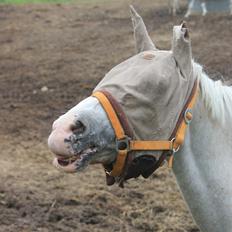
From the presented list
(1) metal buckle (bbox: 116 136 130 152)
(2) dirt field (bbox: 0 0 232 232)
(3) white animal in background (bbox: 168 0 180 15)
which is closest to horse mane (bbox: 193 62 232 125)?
(1) metal buckle (bbox: 116 136 130 152)

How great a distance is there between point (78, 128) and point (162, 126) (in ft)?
1.15

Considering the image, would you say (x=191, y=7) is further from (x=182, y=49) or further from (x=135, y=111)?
(x=135, y=111)

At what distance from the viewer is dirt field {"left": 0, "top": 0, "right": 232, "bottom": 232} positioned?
4.25 metres

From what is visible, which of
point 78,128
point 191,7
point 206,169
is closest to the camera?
point 78,128

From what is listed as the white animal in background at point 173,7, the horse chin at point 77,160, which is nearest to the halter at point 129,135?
the horse chin at point 77,160

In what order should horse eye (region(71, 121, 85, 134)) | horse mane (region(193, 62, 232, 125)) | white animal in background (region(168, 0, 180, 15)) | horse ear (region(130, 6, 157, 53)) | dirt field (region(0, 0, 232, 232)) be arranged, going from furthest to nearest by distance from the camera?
white animal in background (region(168, 0, 180, 15))
dirt field (region(0, 0, 232, 232))
horse ear (region(130, 6, 157, 53))
horse mane (region(193, 62, 232, 125))
horse eye (region(71, 121, 85, 134))

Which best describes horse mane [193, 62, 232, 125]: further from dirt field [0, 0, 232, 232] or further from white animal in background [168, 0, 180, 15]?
white animal in background [168, 0, 180, 15]

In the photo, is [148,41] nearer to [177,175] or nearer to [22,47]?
[177,175]

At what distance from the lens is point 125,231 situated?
405 centimetres

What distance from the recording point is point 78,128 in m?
2.06

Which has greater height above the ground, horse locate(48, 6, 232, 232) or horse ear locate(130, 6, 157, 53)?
horse ear locate(130, 6, 157, 53)

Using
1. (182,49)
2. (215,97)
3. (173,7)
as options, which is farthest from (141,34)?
(173,7)

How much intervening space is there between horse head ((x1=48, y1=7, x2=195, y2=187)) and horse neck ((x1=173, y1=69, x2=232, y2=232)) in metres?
0.11

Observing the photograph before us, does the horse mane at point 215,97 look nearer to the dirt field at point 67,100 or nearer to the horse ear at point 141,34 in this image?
the horse ear at point 141,34
